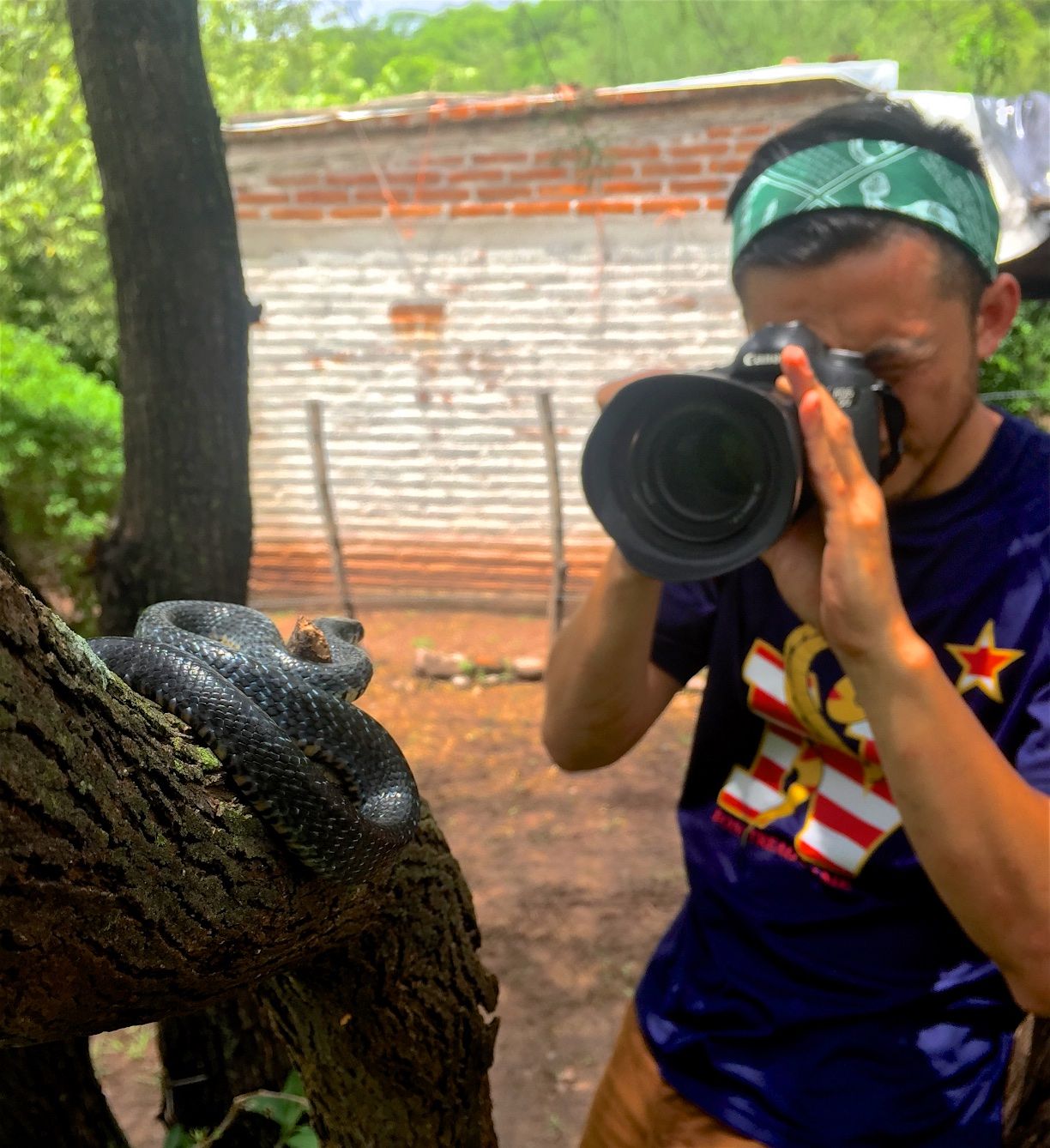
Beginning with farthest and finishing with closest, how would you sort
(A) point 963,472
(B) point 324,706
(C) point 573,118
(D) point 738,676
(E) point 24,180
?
(E) point 24,180 < (C) point 573,118 < (D) point 738,676 < (A) point 963,472 < (B) point 324,706

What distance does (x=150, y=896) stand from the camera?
24.8 inches

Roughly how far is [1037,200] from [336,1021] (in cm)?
285

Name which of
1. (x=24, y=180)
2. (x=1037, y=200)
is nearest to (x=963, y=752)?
(x=1037, y=200)

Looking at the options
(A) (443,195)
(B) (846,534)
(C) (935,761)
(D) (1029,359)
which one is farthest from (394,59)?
(C) (935,761)

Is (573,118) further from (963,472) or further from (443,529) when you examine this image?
(963,472)

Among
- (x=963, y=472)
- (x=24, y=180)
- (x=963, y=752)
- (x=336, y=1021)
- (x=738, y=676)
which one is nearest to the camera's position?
(x=336, y=1021)

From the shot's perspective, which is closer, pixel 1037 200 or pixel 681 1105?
pixel 681 1105

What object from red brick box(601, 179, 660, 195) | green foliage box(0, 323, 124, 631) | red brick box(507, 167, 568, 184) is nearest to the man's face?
green foliage box(0, 323, 124, 631)

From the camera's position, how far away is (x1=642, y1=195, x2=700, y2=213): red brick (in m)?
5.19

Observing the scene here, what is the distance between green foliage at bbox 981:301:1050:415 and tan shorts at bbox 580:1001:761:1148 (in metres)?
3.47

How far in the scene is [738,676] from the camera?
1608 mm

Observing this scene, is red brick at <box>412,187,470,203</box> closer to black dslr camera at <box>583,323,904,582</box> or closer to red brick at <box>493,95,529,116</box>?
red brick at <box>493,95,529,116</box>

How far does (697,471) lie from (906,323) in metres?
0.40

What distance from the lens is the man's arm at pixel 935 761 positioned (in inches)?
44.9
